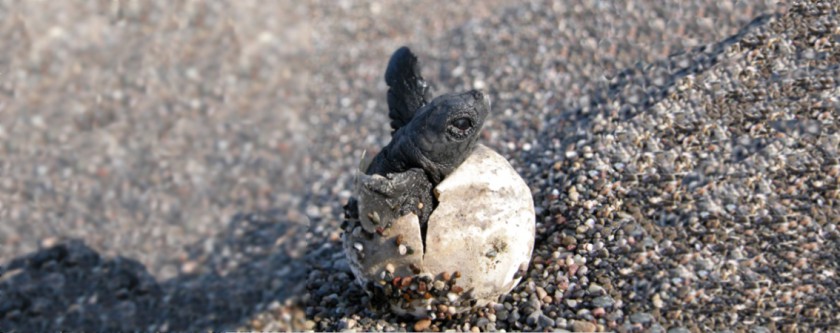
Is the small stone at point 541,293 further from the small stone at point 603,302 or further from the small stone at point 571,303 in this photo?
the small stone at point 603,302

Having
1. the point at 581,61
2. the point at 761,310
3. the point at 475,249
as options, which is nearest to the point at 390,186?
the point at 475,249

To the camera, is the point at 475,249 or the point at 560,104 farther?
the point at 560,104

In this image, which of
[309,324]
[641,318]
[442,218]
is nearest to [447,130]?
[442,218]

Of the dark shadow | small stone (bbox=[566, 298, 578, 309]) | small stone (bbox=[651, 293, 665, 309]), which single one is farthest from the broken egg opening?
the dark shadow

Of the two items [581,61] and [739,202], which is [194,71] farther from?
[739,202]

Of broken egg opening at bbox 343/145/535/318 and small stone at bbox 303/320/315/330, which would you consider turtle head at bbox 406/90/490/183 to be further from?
small stone at bbox 303/320/315/330

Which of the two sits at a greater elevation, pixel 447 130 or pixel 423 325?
pixel 447 130

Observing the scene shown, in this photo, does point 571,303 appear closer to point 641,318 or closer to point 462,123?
point 641,318
